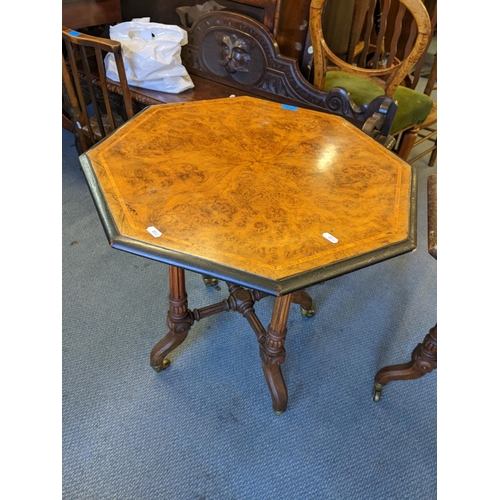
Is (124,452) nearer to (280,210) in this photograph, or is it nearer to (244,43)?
(280,210)

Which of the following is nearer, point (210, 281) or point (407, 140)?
point (210, 281)

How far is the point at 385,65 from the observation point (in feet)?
Answer: 7.22

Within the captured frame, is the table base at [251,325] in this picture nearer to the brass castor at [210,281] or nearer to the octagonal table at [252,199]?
the octagonal table at [252,199]

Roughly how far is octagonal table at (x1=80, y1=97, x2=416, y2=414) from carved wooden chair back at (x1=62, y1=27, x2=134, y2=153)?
1.93 ft

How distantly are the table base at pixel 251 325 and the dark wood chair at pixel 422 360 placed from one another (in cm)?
40

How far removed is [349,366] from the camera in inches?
66.1

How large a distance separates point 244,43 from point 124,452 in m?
2.03

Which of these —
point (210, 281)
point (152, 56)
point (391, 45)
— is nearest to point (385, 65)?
point (391, 45)

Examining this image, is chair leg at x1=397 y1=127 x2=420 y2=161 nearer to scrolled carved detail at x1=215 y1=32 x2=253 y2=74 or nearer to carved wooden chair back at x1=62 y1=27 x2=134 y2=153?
scrolled carved detail at x1=215 y1=32 x2=253 y2=74

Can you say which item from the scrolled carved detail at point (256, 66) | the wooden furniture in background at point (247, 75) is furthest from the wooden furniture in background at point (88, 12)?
the scrolled carved detail at point (256, 66)

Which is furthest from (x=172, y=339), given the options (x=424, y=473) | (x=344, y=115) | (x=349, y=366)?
(x=344, y=115)

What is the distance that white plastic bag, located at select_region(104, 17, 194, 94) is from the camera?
209cm

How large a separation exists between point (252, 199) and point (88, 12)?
2.30m

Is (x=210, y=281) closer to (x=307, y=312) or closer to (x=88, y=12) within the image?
(x=307, y=312)
